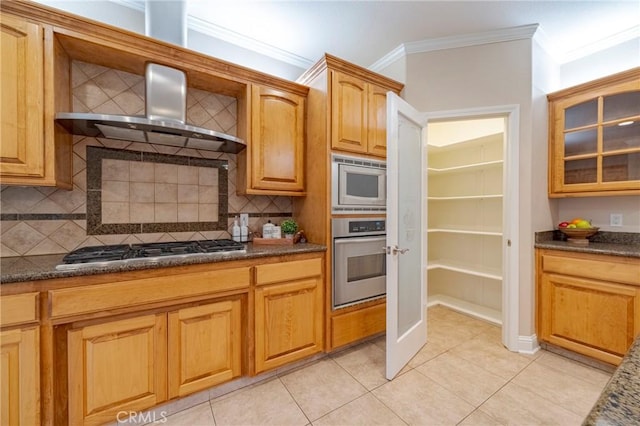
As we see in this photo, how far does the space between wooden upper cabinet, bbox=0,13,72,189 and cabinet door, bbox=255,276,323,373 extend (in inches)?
57.1

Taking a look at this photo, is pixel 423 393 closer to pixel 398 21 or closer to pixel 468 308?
pixel 468 308

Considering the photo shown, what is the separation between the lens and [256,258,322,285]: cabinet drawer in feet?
5.80

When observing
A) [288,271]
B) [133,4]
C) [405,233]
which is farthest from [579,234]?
[133,4]

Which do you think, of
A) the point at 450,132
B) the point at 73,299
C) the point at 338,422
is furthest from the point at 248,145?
the point at 450,132

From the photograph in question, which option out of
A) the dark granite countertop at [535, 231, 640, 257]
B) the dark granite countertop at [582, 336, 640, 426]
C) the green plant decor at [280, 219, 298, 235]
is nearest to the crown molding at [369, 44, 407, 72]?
the green plant decor at [280, 219, 298, 235]

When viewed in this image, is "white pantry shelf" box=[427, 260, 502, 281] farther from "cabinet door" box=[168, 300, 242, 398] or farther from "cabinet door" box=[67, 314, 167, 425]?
"cabinet door" box=[67, 314, 167, 425]

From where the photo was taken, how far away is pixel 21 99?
1.42 meters

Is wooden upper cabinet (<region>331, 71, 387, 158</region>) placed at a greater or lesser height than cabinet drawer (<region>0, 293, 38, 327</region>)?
greater

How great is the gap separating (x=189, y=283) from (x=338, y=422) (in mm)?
1173

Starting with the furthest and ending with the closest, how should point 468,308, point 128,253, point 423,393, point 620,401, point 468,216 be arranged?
point 468,216 < point 468,308 < point 423,393 < point 128,253 < point 620,401

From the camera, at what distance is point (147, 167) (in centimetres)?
199

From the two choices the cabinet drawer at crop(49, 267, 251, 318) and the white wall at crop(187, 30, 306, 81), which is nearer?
the cabinet drawer at crop(49, 267, 251, 318)

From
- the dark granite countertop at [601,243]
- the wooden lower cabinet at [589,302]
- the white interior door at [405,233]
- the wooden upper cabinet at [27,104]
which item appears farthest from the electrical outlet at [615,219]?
the wooden upper cabinet at [27,104]

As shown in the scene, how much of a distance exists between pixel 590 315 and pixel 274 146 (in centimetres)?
278
